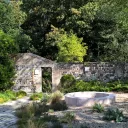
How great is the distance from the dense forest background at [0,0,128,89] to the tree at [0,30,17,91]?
10.5ft

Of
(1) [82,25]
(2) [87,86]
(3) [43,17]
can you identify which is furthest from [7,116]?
(3) [43,17]

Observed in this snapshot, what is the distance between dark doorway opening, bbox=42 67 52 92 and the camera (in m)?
19.3

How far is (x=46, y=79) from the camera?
2038cm

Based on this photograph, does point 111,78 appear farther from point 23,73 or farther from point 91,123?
point 91,123

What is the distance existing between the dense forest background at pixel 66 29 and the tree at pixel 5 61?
3.21 m

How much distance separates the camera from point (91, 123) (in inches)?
343

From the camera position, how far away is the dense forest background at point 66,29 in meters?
22.5

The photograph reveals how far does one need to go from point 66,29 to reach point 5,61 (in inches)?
328

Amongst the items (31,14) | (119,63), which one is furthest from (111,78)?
(31,14)

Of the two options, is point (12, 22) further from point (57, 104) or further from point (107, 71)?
point (57, 104)

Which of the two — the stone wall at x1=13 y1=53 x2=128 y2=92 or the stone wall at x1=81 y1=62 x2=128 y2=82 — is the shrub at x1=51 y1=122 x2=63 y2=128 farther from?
the stone wall at x1=81 y1=62 x2=128 y2=82

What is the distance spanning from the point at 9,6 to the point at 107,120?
15.8 m

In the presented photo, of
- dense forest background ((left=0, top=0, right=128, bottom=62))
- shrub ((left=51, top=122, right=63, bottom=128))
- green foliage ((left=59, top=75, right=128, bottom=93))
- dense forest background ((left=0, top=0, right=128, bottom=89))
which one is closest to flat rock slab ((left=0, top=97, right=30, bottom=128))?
shrub ((left=51, top=122, right=63, bottom=128))

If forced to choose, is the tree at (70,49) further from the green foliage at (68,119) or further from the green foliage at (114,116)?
the green foliage at (114,116)
